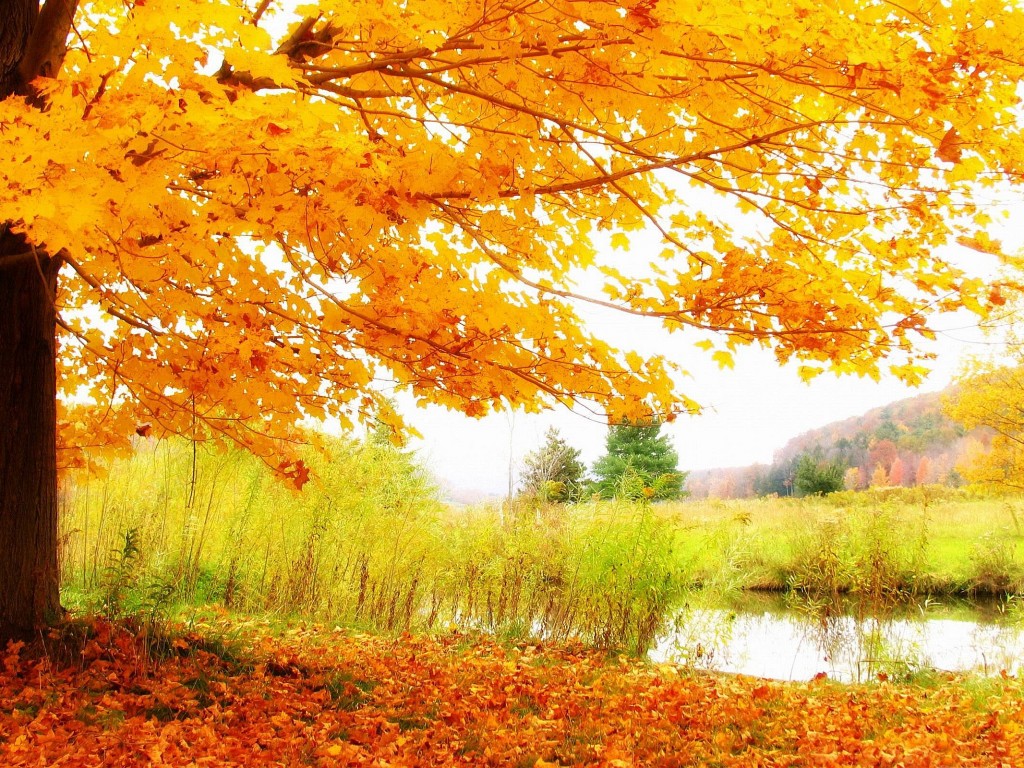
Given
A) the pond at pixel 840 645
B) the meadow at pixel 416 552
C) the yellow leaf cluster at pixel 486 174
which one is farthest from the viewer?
the meadow at pixel 416 552

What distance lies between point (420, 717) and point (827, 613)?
182 inches

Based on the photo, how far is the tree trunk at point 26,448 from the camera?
160 inches

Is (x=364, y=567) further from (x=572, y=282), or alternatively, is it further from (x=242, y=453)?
(x=572, y=282)

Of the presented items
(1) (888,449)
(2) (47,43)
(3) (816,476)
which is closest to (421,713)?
(2) (47,43)

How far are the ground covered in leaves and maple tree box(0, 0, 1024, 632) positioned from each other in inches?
32.6

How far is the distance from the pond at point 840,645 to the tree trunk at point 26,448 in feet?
14.6

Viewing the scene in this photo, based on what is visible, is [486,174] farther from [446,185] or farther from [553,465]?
[553,465]

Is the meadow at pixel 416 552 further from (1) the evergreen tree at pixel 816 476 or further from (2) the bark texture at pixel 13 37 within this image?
(1) the evergreen tree at pixel 816 476

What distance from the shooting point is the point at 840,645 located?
6.68 meters

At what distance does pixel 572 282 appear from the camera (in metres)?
3.71

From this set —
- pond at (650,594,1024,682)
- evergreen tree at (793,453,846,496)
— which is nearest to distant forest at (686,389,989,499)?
evergreen tree at (793,453,846,496)

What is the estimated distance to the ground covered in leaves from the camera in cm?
305

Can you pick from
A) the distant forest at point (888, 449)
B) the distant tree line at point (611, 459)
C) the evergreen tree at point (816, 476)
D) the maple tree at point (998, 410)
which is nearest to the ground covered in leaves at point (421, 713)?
the distant tree line at point (611, 459)

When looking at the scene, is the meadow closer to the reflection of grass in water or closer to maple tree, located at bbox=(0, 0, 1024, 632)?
the reflection of grass in water
